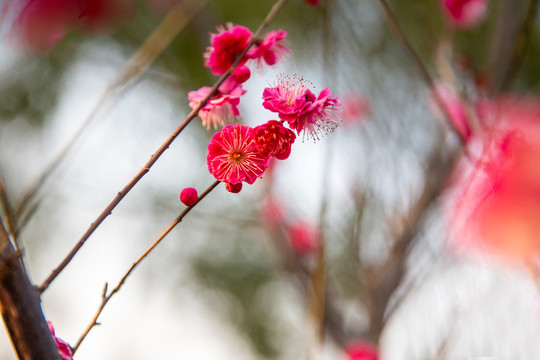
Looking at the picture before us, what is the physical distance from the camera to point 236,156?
429 mm

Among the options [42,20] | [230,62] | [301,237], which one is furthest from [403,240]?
[42,20]

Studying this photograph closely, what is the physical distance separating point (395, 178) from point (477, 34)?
4.52ft

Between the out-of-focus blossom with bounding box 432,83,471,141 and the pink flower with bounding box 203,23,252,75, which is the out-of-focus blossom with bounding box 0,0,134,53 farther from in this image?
the out-of-focus blossom with bounding box 432,83,471,141

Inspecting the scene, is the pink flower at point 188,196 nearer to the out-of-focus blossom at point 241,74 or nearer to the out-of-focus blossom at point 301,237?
the out-of-focus blossom at point 241,74

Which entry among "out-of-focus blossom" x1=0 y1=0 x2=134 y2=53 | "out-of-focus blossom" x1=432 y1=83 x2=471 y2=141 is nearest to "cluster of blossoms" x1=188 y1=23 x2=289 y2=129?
"out-of-focus blossom" x1=0 y1=0 x2=134 y2=53

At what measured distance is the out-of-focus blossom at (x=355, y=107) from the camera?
4.66 feet

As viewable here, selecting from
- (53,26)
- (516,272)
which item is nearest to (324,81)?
(53,26)

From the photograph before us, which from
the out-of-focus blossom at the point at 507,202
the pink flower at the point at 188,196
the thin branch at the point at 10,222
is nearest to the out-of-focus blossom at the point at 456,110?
the out-of-focus blossom at the point at 507,202

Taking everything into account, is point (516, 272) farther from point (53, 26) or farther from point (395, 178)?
point (53, 26)

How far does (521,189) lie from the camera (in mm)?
789

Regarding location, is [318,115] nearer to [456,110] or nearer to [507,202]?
[507,202]

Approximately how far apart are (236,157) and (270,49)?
0.40 feet

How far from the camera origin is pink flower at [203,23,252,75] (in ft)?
1.52

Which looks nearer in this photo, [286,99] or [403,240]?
[286,99]
